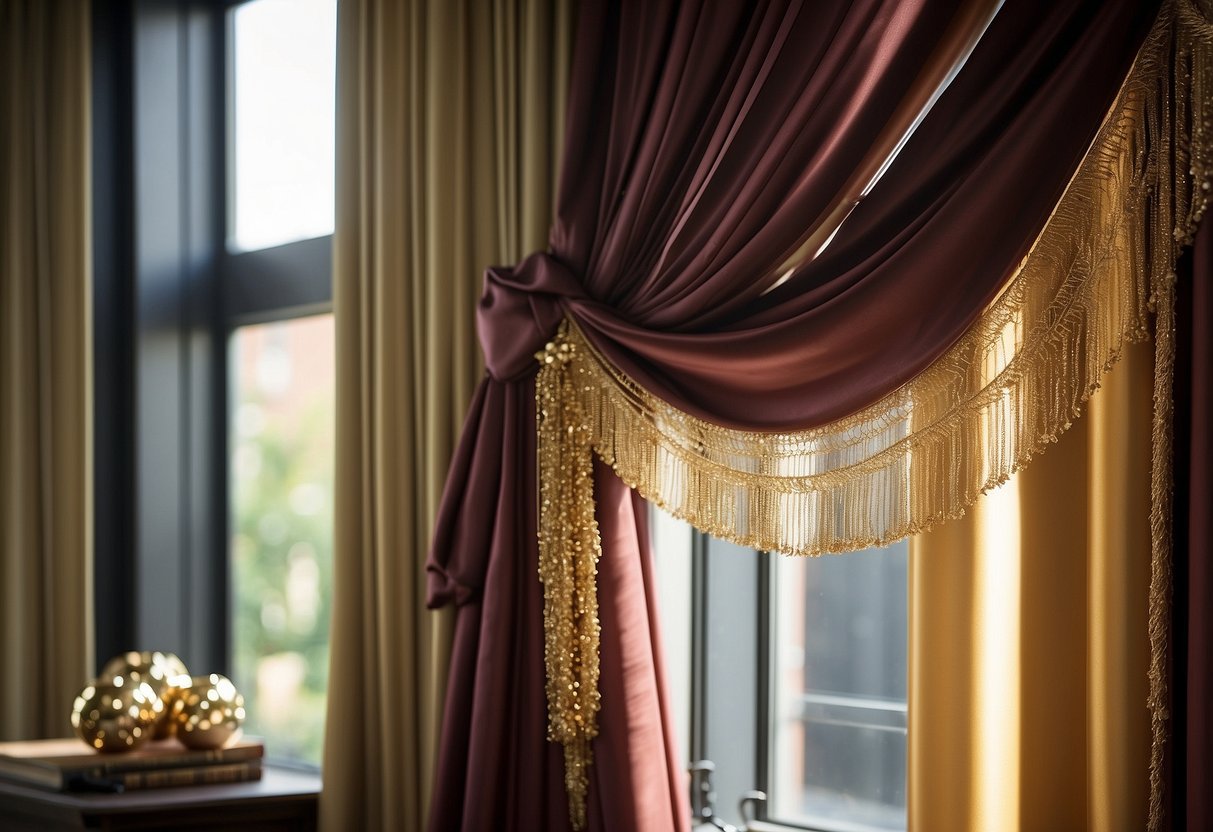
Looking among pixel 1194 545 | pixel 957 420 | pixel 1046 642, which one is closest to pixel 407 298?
pixel 957 420

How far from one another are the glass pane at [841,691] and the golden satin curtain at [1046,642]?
0.30 meters

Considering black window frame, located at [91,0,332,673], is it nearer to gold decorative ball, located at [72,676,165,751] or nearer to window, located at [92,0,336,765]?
window, located at [92,0,336,765]

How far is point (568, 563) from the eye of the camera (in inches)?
71.9

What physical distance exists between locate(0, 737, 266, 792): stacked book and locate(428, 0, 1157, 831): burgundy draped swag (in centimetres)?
56

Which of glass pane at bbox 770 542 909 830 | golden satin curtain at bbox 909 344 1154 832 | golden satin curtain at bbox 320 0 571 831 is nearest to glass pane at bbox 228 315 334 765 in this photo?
golden satin curtain at bbox 320 0 571 831

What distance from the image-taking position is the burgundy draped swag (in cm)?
151

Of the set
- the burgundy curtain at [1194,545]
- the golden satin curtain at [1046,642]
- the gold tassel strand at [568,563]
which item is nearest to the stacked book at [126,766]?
the gold tassel strand at [568,563]

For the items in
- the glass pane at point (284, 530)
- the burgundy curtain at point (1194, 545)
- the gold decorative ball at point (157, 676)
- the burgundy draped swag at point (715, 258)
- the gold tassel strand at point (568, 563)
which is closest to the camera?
the burgundy curtain at point (1194, 545)

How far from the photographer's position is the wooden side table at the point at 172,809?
6.70ft

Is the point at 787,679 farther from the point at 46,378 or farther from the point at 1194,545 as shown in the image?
the point at 46,378

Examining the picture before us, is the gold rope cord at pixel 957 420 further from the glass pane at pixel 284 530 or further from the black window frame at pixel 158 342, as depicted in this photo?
the black window frame at pixel 158 342

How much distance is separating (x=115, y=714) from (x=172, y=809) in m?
0.24

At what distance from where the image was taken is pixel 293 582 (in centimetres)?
267

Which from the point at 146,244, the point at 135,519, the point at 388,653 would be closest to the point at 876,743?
the point at 388,653
